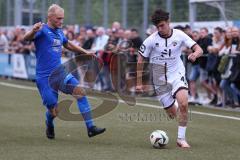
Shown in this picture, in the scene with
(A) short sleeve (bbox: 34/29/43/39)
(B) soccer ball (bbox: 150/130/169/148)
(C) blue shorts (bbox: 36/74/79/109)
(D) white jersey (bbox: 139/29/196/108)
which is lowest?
(B) soccer ball (bbox: 150/130/169/148)

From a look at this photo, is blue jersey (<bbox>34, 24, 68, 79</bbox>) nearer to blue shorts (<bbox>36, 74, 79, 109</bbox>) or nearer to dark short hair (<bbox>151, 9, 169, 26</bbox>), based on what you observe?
blue shorts (<bbox>36, 74, 79, 109</bbox>)

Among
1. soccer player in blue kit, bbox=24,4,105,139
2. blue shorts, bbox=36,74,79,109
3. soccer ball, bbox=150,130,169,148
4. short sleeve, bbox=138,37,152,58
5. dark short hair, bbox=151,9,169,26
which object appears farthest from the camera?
Result: blue shorts, bbox=36,74,79,109

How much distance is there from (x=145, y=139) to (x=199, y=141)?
0.88 metres

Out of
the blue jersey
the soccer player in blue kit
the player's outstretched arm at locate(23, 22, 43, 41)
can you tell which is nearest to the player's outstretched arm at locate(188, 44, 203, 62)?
the soccer player in blue kit

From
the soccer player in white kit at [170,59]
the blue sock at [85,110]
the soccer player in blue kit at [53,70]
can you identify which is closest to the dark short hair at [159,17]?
the soccer player in white kit at [170,59]

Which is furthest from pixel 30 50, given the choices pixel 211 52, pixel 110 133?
pixel 110 133

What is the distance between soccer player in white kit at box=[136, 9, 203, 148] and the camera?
10094mm

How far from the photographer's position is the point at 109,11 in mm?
26438

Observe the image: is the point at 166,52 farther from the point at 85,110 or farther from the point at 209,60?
the point at 209,60

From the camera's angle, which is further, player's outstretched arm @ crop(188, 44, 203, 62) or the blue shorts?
the blue shorts

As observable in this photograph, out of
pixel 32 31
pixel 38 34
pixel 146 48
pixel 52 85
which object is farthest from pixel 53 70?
pixel 146 48

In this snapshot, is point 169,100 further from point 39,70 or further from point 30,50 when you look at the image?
point 30,50

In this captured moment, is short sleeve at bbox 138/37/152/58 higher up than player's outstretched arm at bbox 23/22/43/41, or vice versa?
player's outstretched arm at bbox 23/22/43/41

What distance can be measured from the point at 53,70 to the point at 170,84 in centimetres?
186
